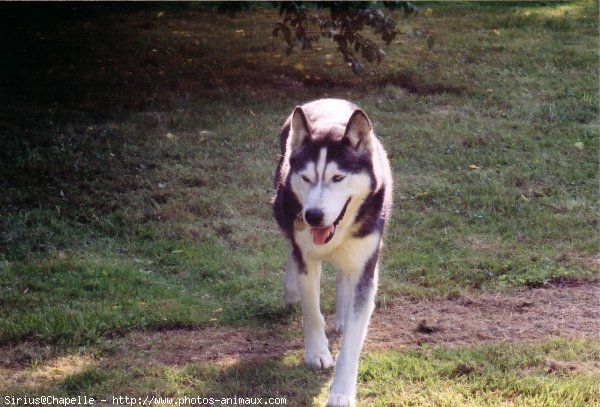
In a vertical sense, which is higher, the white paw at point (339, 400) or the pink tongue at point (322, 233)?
the pink tongue at point (322, 233)

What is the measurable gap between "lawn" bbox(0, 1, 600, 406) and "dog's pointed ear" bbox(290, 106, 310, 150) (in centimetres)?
143

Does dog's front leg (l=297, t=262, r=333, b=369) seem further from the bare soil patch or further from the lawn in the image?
the bare soil patch

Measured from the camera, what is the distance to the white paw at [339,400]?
16.6 feet

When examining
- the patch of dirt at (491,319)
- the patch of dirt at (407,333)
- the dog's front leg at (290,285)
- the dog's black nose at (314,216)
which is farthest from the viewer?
the dog's front leg at (290,285)

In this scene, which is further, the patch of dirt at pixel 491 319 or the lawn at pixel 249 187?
the patch of dirt at pixel 491 319

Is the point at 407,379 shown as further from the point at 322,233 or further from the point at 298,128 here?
the point at 298,128

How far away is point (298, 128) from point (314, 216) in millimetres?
658

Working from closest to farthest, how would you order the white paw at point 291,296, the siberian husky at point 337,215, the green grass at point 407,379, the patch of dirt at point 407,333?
the siberian husky at point 337,215, the green grass at point 407,379, the patch of dirt at point 407,333, the white paw at point 291,296

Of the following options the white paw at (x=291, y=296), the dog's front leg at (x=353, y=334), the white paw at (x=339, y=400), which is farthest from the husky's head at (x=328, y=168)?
the white paw at (x=291, y=296)

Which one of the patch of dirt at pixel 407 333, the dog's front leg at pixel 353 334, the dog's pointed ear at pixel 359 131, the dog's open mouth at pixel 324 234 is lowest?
the patch of dirt at pixel 407 333

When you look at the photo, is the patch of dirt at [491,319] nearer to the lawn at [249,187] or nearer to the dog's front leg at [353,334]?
the lawn at [249,187]

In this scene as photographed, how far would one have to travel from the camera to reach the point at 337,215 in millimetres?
4977

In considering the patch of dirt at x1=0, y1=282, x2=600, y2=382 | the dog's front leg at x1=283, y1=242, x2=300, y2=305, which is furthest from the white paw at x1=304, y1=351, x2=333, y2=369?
the dog's front leg at x1=283, y1=242, x2=300, y2=305

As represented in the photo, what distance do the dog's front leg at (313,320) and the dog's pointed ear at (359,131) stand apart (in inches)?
33.7
